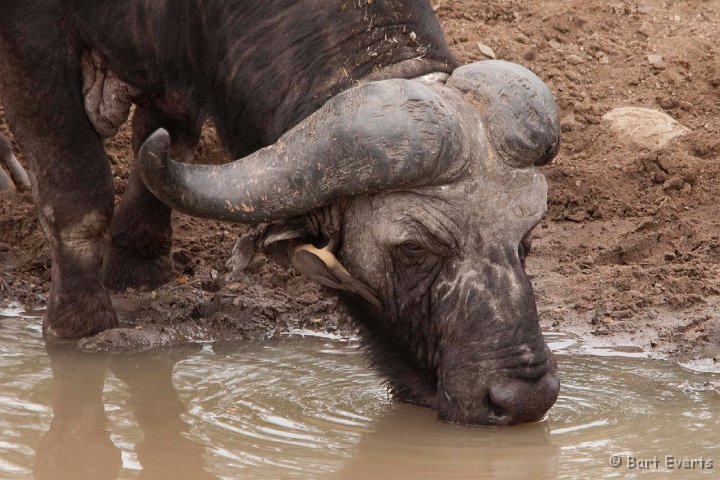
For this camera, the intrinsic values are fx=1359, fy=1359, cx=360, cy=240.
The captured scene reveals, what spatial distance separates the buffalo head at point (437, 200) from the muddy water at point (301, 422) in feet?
0.85

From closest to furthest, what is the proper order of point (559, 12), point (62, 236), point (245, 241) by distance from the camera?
1. point (245, 241)
2. point (62, 236)
3. point (559, 12)

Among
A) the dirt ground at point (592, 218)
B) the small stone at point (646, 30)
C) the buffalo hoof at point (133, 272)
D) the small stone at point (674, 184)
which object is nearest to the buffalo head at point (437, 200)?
the dirt ground at point (592, 218)

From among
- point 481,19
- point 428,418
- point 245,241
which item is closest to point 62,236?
point 245,241

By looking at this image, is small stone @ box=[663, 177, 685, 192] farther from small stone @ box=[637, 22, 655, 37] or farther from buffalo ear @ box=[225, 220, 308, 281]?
buffalo ear @ box=[225, 220, 308, 281]

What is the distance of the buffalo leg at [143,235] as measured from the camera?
23.5 ft

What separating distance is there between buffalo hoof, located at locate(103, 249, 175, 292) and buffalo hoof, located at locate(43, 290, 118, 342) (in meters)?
0.65

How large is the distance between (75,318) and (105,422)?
1.24m

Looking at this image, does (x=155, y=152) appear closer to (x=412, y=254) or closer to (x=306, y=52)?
(x=306, y=52)

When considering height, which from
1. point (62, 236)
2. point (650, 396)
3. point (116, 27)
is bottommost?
point (650, 396)

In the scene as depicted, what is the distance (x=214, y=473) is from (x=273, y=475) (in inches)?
8.0

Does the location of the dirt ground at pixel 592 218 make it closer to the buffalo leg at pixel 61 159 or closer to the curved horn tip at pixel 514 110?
the buffalo leg at pixel 61 159

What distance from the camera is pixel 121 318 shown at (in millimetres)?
6785

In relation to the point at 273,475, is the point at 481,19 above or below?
Result: above

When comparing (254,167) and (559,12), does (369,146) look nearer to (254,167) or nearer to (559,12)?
(254,167)
